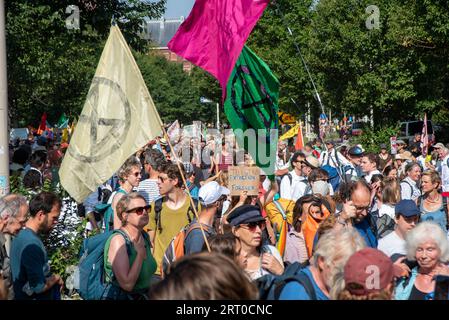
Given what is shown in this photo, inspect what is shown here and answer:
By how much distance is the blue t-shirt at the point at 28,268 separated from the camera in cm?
591

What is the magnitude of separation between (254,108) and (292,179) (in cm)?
294

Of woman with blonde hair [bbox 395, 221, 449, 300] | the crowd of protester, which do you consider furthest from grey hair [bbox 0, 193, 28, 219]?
woman with blonde hair [bbox 395, 221, 449, 300]

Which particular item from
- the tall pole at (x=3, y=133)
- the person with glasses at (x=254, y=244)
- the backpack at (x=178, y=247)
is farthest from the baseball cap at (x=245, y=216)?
the tall pole at (x=3, y=133)

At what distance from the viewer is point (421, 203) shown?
10.1 meters

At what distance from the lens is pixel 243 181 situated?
889 centimetres

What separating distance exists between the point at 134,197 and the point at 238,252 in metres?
0.95

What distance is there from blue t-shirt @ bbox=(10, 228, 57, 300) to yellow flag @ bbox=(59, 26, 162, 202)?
89 cm

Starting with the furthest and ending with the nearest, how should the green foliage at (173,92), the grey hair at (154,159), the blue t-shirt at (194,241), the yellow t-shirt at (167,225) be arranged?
the green foliage at (173,92)
the grey hair at (154,159)
the yellow t-shirt at (167,225)
the blue t-shirt at (194,241)

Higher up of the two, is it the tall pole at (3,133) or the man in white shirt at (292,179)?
the tall pole at (3,133)

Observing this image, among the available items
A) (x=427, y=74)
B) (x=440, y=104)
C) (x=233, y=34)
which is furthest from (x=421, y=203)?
(x=440, y=104)

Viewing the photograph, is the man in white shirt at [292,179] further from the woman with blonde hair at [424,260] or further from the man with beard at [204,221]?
the woman with blonde hair at [424,260]

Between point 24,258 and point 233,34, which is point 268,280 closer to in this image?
point 24,258

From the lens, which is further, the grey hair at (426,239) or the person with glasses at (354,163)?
the person with glasses at (354,163)

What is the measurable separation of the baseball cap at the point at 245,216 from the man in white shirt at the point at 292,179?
4914 mm
